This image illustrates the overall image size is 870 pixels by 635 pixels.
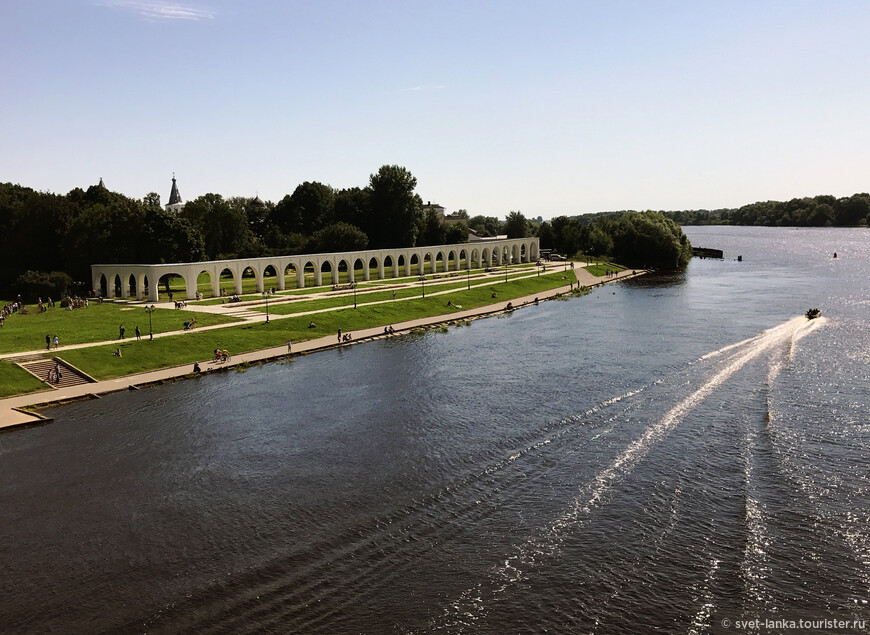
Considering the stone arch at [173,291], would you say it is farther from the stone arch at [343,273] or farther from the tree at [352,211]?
the tree at [352,211]

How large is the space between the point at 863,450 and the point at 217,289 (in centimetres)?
7172

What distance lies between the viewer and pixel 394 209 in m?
138

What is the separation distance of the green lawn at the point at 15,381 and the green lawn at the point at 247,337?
368cm

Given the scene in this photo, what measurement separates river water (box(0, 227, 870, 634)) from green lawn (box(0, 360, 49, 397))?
4.60 m

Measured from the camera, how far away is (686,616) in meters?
21.0

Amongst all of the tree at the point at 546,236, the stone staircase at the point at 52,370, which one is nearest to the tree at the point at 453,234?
the tree at the point at 546,236

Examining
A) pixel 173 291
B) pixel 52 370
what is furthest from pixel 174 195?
pixel 52 370

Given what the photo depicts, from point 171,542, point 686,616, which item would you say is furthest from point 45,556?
point 686,616

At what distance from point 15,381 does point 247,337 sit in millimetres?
19967

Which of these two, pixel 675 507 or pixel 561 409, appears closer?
pixel 675 507

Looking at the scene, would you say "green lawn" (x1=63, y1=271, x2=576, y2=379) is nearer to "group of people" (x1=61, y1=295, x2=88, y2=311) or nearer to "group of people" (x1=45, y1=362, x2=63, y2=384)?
"group of people" (x1=45, y1=362, x2=63, y2=384)

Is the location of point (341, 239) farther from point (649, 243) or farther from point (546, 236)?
point (546, 236)

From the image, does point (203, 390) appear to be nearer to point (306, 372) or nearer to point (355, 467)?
point (306, 372)

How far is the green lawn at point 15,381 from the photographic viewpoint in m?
45.1
